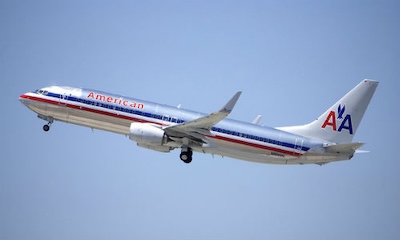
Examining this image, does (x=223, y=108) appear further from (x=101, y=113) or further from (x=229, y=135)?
(x=101, y=113)

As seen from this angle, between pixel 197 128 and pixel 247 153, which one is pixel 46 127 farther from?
pixel 247 153

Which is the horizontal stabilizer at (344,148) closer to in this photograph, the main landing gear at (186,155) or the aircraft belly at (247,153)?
the aircraft belly at (247,153)

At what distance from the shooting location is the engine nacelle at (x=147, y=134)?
57.1m

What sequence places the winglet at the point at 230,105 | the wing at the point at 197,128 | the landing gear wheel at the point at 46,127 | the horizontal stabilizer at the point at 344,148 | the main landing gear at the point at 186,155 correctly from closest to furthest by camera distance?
the winglet at the point at 230,105 < the horizontal stabilizer at the point at 344,148 < the wing at the point at 197,128 < the main landing gear at the point at 186,155 < the landing gear wheel at the point at 46,127

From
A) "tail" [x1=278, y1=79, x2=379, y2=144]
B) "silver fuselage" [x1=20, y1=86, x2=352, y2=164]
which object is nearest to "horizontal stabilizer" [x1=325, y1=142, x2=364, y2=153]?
"silver fuselage" [x1=20, y1=86, x2=352, y2=164]

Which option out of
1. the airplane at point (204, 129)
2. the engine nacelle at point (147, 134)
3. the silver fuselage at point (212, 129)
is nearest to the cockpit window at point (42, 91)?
the airplane at point (204, 129)

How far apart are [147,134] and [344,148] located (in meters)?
16.9

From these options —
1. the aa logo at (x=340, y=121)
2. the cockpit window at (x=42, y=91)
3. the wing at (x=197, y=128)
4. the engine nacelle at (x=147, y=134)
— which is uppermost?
the aa logo at (x=340, y=121)

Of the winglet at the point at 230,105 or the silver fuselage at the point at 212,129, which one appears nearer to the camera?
the winglet at the point at 230,105

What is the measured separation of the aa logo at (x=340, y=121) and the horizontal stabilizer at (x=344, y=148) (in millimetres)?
3418

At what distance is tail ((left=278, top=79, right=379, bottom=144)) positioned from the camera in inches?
2391

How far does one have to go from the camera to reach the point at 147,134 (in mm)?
57188

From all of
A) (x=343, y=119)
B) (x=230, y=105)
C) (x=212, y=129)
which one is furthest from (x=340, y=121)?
(x=230, y=105)

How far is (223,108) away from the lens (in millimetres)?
52812
